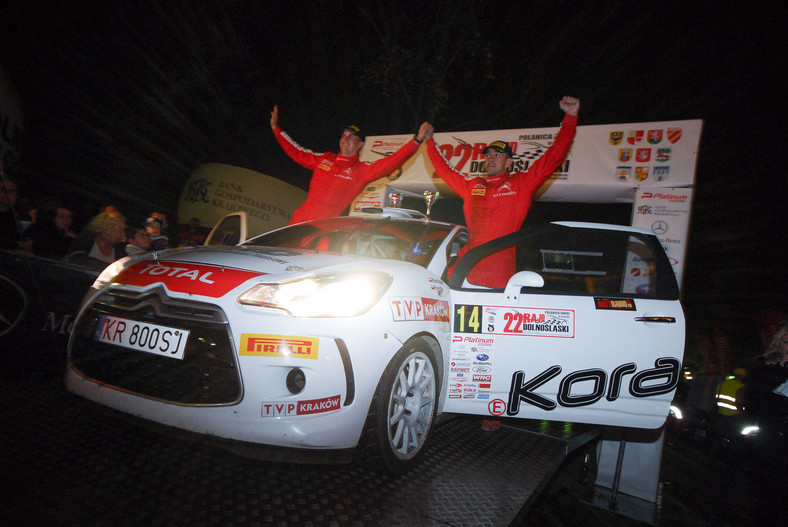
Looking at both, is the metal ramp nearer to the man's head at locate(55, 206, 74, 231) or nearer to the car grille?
the car grille

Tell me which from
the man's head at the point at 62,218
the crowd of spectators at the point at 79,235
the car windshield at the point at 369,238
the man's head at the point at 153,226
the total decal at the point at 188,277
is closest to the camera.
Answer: the total decal at the point at 188,277

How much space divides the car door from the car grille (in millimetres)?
1292

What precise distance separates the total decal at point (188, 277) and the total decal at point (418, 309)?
0.64 m

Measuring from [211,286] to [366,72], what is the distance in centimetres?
1402

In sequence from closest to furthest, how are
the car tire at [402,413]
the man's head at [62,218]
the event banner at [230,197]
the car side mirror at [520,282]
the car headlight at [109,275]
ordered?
the car tire at [402,413] → the car headlight at [109,275] → the car side mirror at [520,282] → the man's head at [62,218] → the event banner at [230,197]

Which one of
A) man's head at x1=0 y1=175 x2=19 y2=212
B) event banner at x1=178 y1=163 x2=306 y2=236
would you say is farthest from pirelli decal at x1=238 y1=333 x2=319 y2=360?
event banner at x1=178 y1=163 x2=306 y2=236

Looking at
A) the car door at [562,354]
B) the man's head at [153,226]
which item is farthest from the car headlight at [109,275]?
the man's head at [153,226]

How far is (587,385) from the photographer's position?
8.82 ft

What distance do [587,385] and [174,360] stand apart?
2148mm

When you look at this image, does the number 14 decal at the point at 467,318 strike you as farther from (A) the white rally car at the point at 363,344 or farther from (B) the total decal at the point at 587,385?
(B) the total decal at the point at 587,385

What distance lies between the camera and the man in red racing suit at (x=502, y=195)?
3.76 metres

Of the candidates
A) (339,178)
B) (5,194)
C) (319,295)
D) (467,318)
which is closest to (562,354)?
(467,318)

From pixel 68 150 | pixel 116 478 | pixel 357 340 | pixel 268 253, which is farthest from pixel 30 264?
pixel 68 150

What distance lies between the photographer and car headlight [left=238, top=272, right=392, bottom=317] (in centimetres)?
196
